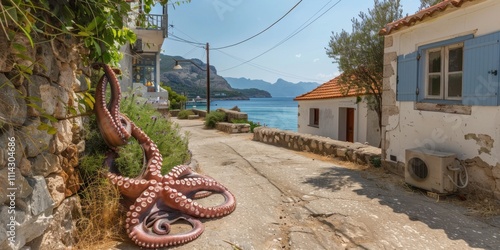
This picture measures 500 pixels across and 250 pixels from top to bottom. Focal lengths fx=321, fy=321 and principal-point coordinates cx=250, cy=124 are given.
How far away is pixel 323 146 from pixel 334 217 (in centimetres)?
498

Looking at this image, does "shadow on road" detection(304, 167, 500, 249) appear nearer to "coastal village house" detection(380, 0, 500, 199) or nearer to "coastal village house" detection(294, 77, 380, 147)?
"coastal village house" detection(380, 0, 500, 199)

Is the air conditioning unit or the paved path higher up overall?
the air conditioning unit

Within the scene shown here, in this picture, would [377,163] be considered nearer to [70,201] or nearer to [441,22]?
[441,22]

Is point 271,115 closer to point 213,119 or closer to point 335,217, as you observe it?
point 213,119

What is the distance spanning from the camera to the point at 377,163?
713 cm

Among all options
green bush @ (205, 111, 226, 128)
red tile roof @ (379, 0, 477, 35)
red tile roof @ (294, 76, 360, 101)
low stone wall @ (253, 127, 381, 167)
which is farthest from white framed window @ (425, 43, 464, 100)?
green bush @ (205, 111, 226, 128)

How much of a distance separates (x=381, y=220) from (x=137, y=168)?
3186 mm

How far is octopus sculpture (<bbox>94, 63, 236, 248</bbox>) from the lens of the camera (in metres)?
3.29

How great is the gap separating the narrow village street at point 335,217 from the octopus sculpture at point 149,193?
23cm

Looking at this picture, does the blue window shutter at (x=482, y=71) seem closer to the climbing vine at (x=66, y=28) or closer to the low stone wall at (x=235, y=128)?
the climbing vine at (x=66, y=28)

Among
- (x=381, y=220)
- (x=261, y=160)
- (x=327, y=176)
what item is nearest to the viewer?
(x=381, y=220)

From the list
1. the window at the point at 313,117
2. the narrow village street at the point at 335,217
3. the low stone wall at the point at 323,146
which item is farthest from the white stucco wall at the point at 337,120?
the narrow village street at the point at 335,217

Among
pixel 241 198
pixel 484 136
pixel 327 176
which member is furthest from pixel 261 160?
pixel 484 136

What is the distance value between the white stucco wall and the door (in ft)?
0.61
